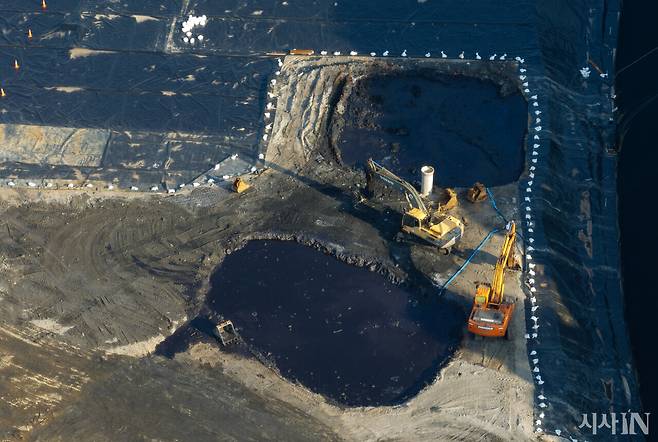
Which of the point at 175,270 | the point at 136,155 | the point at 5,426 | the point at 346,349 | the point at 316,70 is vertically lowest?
the point at 5,426

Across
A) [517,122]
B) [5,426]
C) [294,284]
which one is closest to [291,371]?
[294,284]

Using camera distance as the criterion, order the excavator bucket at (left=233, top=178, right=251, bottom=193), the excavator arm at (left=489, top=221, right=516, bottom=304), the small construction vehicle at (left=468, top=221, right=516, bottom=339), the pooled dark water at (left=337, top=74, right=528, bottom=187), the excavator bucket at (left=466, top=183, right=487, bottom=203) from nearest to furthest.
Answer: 1. the small construction vehicle at (left=468, top=221, right=516, bottom=339)
2. the excavator arm at (left=489, top=221, right=516, bottom=304)
3. the excavator bucket at (left=466, top=183, right=487, bottom=203)
4. the excavator bucket at (left=233, top=178, right=251, bottom=193)
5. the pooled dark water at (left=337, top=74, right=528, bottom=187)

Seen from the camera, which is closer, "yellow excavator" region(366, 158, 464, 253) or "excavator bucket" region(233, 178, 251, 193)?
"yellow excavator" region(366, 158, 464, 253)

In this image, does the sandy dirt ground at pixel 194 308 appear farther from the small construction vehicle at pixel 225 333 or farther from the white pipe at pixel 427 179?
the white pipe at pixel 427 179

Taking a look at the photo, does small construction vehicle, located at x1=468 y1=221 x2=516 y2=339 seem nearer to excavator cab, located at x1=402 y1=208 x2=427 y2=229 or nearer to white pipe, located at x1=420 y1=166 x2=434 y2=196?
excavator cab, located at x1=402 y1=208 x2=427 y2=229

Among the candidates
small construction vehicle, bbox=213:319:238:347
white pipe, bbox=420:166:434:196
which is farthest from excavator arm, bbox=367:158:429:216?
small construction vehicle, bbox=213:319:238:347

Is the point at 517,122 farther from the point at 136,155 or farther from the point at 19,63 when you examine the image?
the point at 19,63

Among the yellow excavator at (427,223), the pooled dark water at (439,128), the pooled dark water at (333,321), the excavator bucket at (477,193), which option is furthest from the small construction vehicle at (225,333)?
the excavator bucket at (477,193)

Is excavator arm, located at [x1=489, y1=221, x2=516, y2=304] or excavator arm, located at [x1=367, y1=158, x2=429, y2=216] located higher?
excavator arm, located at [x1=367, y1=158, x2=429, y2=216]
